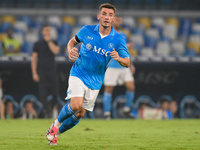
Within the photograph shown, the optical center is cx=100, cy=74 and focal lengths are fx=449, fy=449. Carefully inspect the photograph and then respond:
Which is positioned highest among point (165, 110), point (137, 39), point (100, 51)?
point (137, 39)

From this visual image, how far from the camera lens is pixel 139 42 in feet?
57.4

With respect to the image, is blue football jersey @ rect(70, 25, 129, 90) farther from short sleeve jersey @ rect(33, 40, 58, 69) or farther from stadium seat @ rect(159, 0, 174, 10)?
stadium seat @ rect(159, 0, 174, 10)

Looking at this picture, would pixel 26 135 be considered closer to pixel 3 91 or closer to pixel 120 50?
pixel 120 50

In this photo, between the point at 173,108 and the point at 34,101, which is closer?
the point at 34,101

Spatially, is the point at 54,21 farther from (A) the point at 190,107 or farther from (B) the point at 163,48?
(A) the point at 190,107

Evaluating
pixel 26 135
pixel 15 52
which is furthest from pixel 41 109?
pixel 26 135

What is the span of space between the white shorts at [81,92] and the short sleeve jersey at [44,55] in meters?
5.80

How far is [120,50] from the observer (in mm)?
6480

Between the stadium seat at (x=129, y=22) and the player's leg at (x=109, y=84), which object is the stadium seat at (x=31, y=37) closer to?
the stadium seat at (x=129, y=22)

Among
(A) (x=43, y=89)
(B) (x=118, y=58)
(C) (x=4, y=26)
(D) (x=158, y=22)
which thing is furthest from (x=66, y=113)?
(D) (x=158, y=22)

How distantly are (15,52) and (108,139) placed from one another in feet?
25.2

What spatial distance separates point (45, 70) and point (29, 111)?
5.17 feet

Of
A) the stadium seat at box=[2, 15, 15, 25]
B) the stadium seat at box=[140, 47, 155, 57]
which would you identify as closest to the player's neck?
the stadium seat at box=[140, 47, 155, 57]

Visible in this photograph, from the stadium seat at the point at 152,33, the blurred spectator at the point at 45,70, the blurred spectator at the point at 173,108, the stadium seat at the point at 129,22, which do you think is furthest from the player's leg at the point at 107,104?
the stadium seat at the point at 129,22
